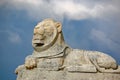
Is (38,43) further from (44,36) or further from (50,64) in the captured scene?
(50,64)

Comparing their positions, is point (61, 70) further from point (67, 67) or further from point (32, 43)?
point (32, 43)

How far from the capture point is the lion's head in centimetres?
1223

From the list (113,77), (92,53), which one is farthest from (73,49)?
(113,77)

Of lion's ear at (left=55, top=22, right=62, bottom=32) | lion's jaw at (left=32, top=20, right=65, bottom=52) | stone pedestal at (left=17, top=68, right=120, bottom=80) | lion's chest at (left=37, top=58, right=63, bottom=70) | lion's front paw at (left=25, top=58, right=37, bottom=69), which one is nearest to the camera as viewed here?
stone pedestal at (left=17, top=68, right=120, bottom=80)

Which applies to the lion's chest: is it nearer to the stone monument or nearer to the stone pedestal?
the stone monument

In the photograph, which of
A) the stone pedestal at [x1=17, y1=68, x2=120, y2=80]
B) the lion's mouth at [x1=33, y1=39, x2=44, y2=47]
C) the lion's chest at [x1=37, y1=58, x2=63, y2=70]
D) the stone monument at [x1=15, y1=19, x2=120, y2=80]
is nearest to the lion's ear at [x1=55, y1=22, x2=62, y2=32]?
the stone monument at [x1=15, y1=19, x2=120, y2=80]

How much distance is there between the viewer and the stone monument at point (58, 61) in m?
→ 11.7

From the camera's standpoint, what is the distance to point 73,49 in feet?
41.2

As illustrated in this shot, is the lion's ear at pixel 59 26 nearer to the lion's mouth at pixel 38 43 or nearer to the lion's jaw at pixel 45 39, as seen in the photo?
the lion's jaw at pixel 45 39

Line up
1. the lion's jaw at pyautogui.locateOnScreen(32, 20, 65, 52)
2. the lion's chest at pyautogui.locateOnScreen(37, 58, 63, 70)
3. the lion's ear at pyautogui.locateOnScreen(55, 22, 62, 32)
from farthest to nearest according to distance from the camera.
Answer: the lion's ear at pyautogui.locateOnScreen(55, 22, 62, 32), the lion's jaw at pyautogui.locateOnScreen(32, 20, 65, 52), the lion's chest at pyautogui.locateOnScreen(37, 58, 63, 70)

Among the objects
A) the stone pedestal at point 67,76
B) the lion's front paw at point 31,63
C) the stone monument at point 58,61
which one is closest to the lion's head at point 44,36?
the stone monument at point 58,61

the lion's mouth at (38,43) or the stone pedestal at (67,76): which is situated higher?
the lion's mouth at (38,43)

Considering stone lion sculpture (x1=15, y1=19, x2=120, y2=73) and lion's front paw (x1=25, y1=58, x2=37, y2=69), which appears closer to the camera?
stone lion sculpture (x1=15, y1=19, x2=120, y2=73)

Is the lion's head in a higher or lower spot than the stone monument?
higher
